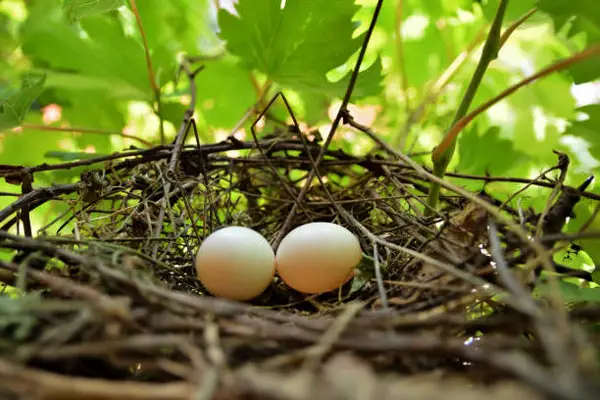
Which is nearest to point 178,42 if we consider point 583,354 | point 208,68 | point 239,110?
point 208,68

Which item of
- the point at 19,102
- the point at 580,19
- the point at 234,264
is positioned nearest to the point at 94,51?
the point at 19,102

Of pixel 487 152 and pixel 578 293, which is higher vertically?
pixel 487 152

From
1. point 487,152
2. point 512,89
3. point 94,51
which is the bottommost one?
point 512,89

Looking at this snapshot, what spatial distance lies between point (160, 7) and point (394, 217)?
688mm

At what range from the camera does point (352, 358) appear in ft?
1.12

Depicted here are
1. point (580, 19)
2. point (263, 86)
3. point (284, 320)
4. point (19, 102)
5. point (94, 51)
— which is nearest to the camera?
point (284, 320)

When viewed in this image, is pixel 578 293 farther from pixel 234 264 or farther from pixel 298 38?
pixel 298 38

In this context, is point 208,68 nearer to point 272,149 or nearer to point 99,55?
point 99,55

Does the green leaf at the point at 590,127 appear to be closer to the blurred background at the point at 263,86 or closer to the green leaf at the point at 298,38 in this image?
the blurred background at the point at 263,86

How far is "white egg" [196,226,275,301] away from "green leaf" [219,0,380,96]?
303mm

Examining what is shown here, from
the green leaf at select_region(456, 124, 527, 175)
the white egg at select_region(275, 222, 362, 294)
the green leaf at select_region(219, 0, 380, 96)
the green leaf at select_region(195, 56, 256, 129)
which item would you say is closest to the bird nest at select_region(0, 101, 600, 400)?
the white egg at select_region(275, 222, 362, 294)

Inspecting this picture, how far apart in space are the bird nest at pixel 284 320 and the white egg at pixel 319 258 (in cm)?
2

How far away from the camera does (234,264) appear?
0.59m

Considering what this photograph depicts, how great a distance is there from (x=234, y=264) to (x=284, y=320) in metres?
0.16
